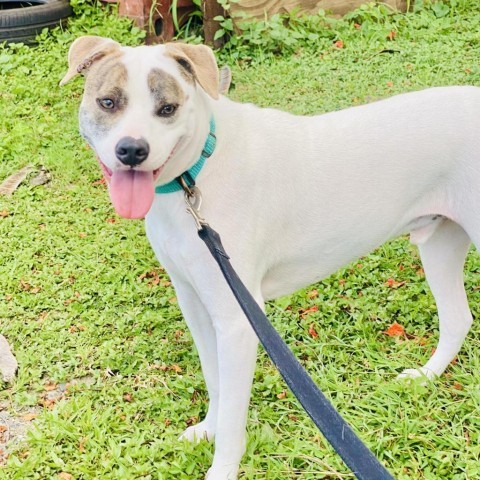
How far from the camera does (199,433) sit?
11.2 ft

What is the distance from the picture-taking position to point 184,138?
8.73ft

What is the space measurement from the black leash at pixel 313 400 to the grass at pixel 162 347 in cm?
115

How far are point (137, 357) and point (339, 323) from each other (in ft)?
3.59

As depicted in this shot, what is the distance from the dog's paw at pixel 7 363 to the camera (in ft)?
12.9

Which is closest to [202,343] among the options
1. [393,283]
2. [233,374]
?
[233,374]

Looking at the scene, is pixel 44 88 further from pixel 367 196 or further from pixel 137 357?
pixel 367 196

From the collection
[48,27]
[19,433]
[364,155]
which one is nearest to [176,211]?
[364,155]

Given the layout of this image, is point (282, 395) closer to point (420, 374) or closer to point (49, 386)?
point (420, 374)

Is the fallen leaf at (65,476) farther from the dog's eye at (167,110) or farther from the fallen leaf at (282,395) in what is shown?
the dog's eye at (167,110)

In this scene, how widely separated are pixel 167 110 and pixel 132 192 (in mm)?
309

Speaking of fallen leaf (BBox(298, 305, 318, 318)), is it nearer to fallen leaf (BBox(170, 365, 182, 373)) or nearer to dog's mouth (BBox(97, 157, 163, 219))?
fallen leaf (BBox(170, 365, 182, 373))

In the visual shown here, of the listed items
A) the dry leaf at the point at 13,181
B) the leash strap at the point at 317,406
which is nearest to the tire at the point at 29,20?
the dry leaf at the point at 13,181

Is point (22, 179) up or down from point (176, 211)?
down

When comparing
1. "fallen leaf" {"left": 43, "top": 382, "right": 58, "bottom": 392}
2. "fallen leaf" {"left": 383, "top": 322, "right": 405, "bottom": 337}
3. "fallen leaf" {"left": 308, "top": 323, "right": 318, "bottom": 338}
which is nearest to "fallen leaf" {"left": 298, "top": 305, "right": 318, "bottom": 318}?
"fallen leaf" {"left": 308, "top": 323, "right": 318, "bottom": 338}
